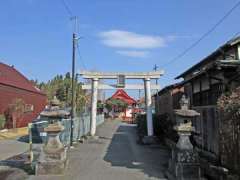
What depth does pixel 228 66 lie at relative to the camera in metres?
10.2

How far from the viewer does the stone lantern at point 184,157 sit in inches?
411

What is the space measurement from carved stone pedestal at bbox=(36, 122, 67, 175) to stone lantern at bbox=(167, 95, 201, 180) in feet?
11.6

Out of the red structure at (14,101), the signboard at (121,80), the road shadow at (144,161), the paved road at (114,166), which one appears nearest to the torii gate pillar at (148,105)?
the signboard at (121,80)

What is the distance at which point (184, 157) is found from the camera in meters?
10.7

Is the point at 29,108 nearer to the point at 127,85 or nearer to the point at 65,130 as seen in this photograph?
the point at 127,85

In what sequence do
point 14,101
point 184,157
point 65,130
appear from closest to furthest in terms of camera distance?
point 184,157, point 65,130, point 14,101

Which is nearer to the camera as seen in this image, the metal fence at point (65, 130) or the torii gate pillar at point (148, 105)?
the metal fence at point (65, 130)

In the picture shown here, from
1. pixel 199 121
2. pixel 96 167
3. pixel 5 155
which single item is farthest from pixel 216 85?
pixel 5 155

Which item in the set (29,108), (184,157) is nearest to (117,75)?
(184,157)

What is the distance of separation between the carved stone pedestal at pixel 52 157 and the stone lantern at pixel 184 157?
352 cm

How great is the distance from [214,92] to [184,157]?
3.02 m

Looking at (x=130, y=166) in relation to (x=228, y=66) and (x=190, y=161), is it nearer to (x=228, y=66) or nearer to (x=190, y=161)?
(x=190, y=161)

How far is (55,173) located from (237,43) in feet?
30.1

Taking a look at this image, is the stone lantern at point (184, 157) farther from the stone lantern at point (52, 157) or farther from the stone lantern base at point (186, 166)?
the stone lantern at point (52, 157)
